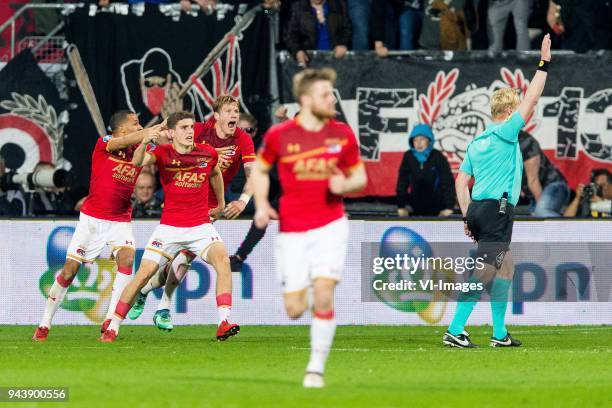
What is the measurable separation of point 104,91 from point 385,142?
425cm

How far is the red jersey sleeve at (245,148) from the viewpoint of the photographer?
15.8 meters

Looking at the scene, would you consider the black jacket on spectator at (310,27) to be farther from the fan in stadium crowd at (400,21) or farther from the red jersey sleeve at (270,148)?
the red jersey sleeve at (270,148)

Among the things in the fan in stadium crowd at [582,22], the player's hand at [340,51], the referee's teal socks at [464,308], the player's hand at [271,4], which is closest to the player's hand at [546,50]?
the referee's teal socks at [464,308]

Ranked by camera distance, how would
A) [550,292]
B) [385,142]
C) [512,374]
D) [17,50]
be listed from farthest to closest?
[17,50] < [385,142] < [550,292] < [512,374]

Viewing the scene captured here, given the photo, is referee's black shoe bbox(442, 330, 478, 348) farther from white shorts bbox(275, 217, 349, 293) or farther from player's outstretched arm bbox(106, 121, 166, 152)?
white shorts bbox(275, 217, 349, 293)

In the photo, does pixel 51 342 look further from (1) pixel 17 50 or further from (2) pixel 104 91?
(1) pixel 17 50

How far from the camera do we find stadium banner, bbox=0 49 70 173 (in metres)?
20.8

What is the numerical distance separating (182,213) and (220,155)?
1208 mm

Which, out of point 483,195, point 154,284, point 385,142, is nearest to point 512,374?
point 483,195

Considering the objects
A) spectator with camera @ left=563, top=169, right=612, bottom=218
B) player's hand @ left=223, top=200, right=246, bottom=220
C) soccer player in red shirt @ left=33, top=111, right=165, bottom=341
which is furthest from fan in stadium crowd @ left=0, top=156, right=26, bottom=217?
spectator with camera @ left=563, top=169, right=612, bottom=218

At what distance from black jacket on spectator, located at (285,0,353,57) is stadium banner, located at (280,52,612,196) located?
0.27 metres

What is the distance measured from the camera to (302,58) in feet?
65.9

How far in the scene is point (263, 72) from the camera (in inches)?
811

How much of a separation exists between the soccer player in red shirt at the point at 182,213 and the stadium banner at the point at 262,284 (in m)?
3.03
